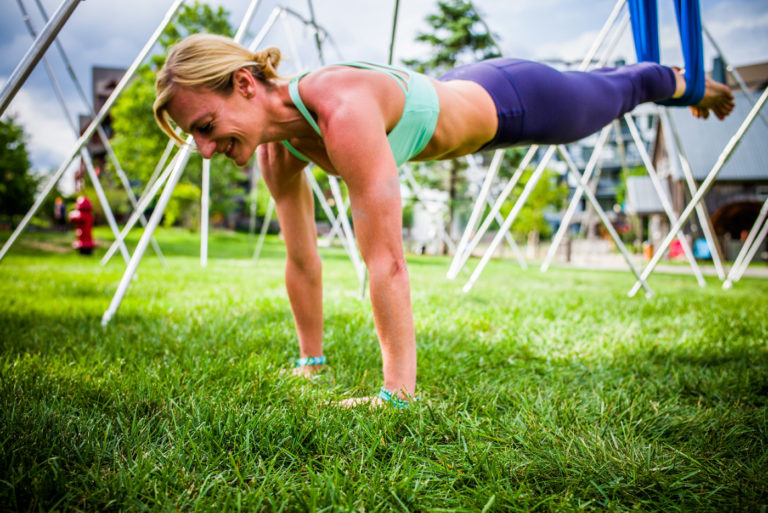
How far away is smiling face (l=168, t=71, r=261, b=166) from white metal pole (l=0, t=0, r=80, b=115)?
1.05 feet

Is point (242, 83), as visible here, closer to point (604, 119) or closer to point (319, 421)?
point (319, 421)

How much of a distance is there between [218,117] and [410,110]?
591 millimetres

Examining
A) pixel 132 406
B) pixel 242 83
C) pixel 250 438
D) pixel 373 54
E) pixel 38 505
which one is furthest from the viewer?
pixel 373 54

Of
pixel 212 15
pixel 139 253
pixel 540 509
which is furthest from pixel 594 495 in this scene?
pixel 212 15

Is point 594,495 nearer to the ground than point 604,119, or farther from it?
nearer to the ground

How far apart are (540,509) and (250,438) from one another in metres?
0.64

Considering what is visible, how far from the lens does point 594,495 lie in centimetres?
92

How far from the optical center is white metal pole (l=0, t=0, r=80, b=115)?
3.91 ft

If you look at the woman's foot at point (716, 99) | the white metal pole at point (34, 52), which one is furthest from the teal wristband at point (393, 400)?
the woman's foot at point (716, 99)

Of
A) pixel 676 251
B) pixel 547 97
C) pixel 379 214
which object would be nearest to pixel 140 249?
pixel 379 214

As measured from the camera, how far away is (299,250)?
1.74m

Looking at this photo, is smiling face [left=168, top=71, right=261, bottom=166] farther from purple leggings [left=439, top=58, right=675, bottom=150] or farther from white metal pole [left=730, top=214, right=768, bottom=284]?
white metal pole [left=730, top=214, right=768, bottom=284]

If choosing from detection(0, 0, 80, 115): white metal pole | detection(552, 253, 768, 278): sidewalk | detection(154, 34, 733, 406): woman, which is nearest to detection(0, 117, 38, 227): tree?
detection(0, 0, 80, 115): white metal pole

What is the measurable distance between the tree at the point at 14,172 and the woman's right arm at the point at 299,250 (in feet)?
53.9
